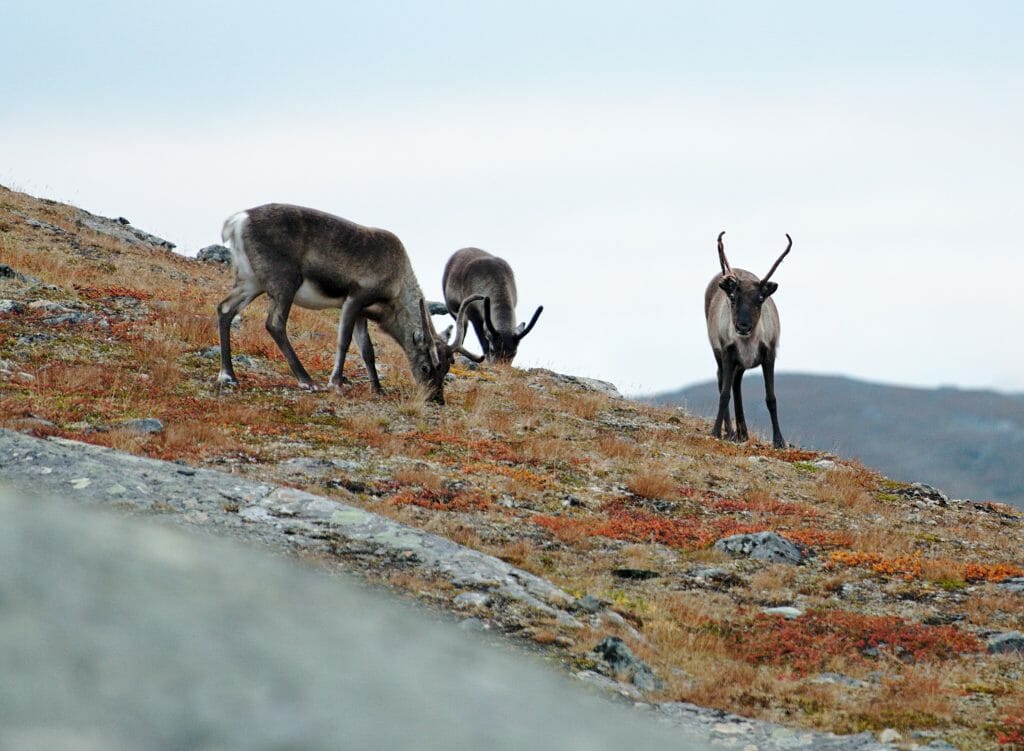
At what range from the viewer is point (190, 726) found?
18.9 ft

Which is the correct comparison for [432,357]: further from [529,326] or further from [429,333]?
[529,326]

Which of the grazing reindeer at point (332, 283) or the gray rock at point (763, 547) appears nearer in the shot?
the gray rock at point (763, 547)

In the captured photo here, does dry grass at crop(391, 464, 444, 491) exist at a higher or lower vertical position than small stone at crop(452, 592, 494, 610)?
higher

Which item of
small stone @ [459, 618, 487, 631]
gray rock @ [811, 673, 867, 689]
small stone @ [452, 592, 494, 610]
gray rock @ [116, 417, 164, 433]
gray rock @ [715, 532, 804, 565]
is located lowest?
gray rock @ [811, 673, 867, 689]

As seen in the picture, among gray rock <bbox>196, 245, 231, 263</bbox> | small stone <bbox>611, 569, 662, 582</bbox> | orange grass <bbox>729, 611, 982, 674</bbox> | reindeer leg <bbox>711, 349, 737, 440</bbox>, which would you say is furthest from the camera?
gray rock <bbox>196, 245, 231, 263</bbox>

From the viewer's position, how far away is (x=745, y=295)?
68.2 feet

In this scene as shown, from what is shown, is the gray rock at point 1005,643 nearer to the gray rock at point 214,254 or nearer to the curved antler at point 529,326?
the curved antler at point 529,326

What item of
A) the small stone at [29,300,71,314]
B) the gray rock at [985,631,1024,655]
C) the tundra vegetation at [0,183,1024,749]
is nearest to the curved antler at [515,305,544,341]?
the tundra vegetation at [0,183,1024,749]

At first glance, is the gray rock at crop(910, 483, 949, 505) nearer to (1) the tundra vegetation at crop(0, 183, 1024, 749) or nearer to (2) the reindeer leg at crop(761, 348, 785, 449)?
(1) the tundra vegetation at crop(0, 183, 1024, 749)

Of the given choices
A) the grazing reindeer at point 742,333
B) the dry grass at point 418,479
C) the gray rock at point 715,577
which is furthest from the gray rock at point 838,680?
the grazing reindeer at point 742,333

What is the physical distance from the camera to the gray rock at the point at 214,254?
35938 mm

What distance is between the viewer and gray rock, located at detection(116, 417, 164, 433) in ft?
44.7

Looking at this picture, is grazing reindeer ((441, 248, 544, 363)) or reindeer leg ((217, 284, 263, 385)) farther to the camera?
grazing reindeer ((441, 248, 544, 363))

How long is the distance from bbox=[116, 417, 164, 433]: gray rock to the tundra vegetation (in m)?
0.14
